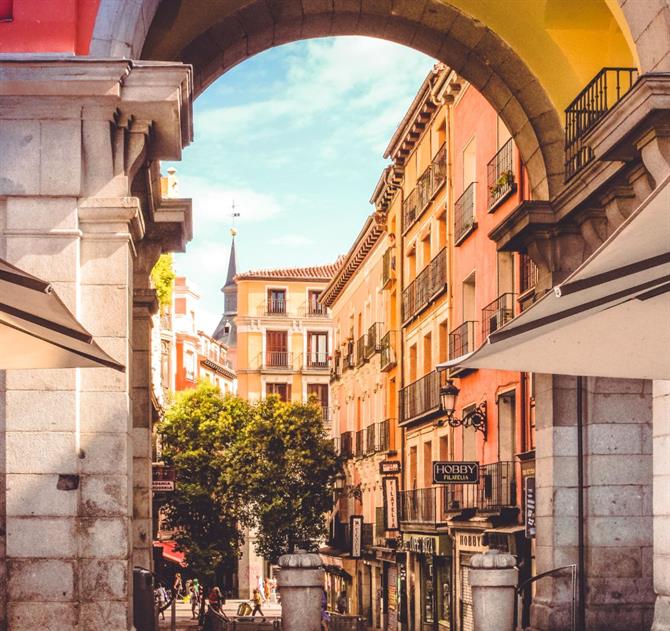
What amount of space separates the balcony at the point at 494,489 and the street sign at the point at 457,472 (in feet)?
1.44

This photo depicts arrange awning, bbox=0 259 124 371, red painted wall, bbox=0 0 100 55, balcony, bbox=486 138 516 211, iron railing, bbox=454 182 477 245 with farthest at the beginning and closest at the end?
iron railing, bbox=454 182 477 245, balcony, bbox=486 138 516 211, red painted wall, bbox=0 0 100 55, awning, bbox=0 259 124 371

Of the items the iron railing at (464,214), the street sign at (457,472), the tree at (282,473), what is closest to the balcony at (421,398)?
the iron railing at (464,214)

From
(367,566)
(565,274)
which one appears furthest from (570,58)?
(367,566)

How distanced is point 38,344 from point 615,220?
886 centimetres

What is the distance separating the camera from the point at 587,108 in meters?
18.3

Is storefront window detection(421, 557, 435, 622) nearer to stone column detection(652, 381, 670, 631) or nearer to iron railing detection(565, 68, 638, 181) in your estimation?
iron railing detection(565, 68, 638, 181)

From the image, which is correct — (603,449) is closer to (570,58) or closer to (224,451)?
(570,58)

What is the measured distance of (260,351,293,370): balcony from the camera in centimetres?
9244

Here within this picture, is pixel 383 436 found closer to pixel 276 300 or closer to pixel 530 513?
pixel 530 513

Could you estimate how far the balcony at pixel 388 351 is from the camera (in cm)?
4856

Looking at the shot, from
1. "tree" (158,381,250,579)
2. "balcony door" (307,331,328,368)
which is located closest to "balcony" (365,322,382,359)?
"tree" (158,381,250,579)

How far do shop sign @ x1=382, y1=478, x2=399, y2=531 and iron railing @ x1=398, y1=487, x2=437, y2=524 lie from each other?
0.25 meters

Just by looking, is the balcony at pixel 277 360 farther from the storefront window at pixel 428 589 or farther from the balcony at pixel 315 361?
the storefront window at pixel 428 589

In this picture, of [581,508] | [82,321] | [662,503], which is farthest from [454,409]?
[662,503]
